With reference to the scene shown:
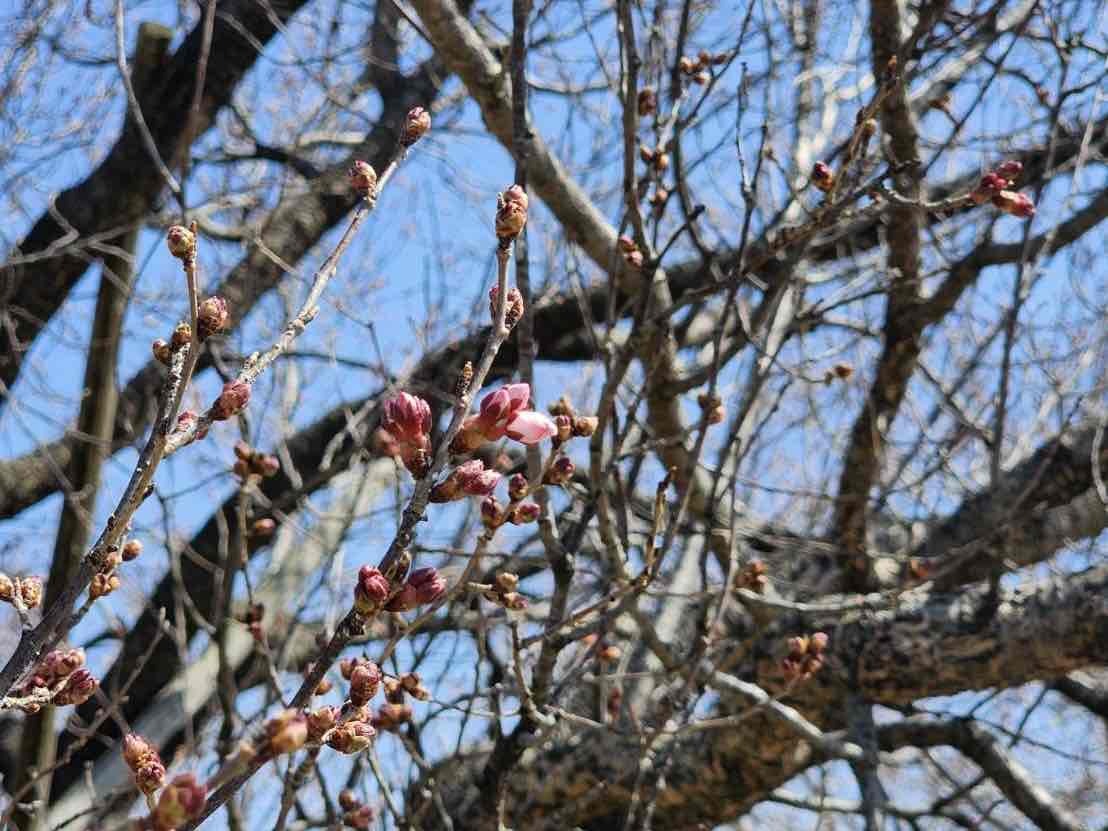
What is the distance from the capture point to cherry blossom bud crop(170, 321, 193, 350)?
96 centimetres

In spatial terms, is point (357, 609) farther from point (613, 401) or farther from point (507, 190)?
point (613, 401)

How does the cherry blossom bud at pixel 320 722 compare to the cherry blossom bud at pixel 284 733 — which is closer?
the cherry blossom bud at pixel 284 733

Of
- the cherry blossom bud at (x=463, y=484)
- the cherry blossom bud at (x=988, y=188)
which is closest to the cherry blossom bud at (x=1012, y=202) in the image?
the cherry blossom bud at (x=988, y=188)

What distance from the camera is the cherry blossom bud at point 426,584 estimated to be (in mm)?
1016

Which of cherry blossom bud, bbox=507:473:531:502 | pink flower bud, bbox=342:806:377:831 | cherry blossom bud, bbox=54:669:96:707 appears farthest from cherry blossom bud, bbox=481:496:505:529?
pink flower bud, bbox=342:806:377:831

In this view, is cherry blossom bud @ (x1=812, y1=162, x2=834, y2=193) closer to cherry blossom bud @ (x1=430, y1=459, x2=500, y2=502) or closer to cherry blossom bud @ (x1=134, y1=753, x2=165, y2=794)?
cherry blossom bud @ (x1=430, y1=459, x2=500, y2=502)

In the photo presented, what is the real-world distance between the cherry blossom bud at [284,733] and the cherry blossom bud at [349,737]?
260mm

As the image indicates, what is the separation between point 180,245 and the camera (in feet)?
3.14

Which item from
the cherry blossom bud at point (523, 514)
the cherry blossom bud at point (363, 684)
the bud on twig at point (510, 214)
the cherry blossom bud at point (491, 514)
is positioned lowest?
the cherry blossom bud at point (363, 684)

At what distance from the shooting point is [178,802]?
709mm

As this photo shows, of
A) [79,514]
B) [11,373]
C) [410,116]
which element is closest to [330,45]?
[11,373]

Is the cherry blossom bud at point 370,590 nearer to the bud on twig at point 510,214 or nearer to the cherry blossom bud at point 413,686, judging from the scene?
the bud on twig at point 510,214

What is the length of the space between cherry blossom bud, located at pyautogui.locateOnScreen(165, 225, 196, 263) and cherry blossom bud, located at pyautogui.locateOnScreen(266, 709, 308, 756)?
15.7 inches

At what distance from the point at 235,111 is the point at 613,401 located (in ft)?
9.57
